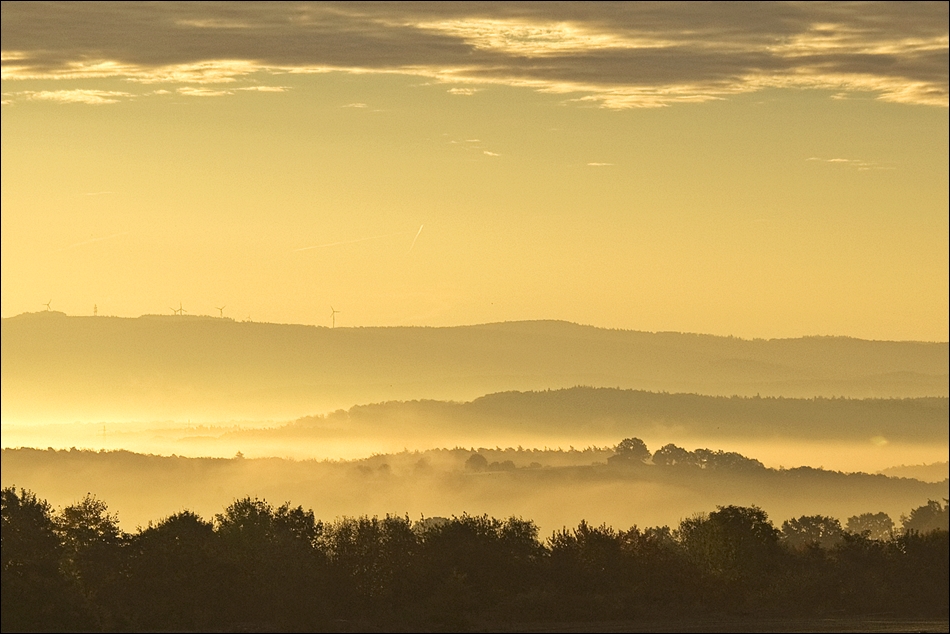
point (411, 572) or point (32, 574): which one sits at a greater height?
point (32, 574)

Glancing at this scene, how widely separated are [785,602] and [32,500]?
248 feet

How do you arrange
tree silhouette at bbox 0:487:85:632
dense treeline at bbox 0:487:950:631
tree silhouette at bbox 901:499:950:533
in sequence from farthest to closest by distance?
dense treeline at bbox 0:487:950:631, tree silhouette at bbox 901:499:950:533, tree silhouette at bbox 0:487:85:632

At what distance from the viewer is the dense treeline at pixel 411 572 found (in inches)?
5423

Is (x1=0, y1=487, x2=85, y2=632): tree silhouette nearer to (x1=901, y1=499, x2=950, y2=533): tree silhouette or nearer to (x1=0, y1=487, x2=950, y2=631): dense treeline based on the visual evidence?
(x1=0, y1=487, x2=950, y2=631): dense treeline

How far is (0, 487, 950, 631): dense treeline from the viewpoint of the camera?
137750 mm

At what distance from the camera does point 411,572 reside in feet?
490

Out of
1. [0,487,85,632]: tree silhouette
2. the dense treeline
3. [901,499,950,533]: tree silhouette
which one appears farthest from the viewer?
the dense treeline

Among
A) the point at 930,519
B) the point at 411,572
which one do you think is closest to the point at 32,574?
the point at 411,572

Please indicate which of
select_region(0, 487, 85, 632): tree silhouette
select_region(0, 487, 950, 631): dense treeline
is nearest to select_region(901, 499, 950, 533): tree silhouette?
select_region(0, 487, 950, 631): dense treeline

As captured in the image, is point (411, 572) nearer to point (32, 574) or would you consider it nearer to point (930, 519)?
point (32, 574)

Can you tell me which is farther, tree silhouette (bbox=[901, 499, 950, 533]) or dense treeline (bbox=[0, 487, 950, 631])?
dense treeline (bbox=[0, 487, 950, 631])

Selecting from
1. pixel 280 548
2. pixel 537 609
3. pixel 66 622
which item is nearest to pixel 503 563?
pixel 537 609

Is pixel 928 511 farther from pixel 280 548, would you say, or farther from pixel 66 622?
pixel 66 622

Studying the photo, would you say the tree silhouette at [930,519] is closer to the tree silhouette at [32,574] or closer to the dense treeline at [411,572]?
the dense treeline at [411,572]
